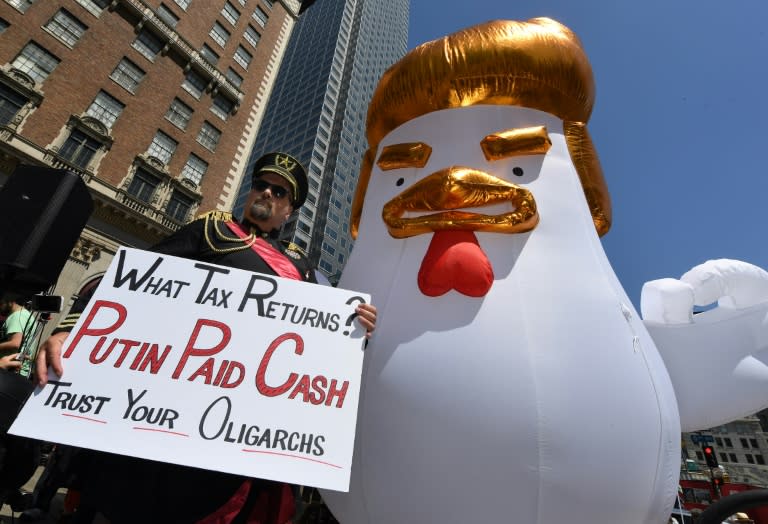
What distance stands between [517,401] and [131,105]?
1825 centimetres

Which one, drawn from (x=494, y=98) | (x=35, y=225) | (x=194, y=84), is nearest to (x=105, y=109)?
(x=194, y=84)

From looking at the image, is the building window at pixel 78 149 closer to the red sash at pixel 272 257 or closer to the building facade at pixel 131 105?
the building facade at pixel 131 105

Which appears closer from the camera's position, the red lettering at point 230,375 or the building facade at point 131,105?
the red lettering at point 230,375

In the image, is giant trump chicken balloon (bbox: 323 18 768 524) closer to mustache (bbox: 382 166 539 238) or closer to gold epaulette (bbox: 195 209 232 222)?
mustache (bbox: 382 166 539 238)

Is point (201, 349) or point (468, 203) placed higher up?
point (468, 203)

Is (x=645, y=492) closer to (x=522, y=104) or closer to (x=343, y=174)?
(x=522, y=104)

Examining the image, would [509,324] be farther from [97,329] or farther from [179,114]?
[179,114]

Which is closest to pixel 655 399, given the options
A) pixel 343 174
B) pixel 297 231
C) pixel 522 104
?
pixel 522 104

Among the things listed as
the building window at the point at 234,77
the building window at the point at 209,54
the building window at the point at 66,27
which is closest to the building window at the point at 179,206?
the building window at the point at 66,27

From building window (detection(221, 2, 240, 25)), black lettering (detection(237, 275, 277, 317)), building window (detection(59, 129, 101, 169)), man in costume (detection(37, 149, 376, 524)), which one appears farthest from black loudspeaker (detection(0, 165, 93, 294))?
building window (detection(221, 2, 240, 25))

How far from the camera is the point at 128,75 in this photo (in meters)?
15.4

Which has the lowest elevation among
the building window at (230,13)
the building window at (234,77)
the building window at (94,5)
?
the building window at (94,5)

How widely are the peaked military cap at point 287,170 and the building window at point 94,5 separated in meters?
18.3

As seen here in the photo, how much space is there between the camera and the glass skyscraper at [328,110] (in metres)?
53.3
